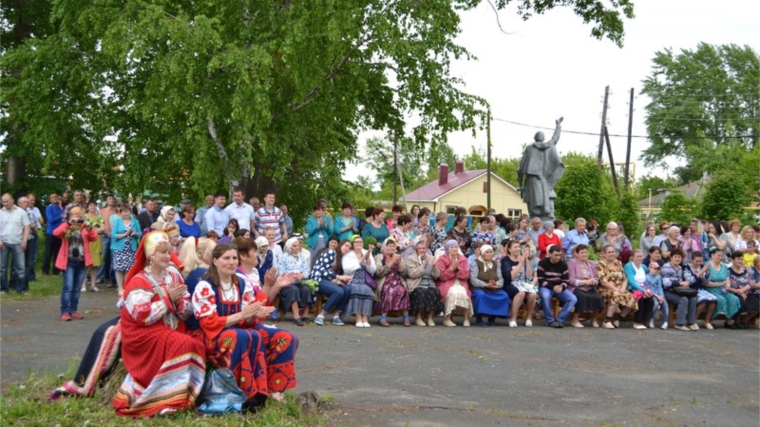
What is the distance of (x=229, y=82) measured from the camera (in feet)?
58.4

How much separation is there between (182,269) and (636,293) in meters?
9.67

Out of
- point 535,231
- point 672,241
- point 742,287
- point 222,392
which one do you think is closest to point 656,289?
point 742,287

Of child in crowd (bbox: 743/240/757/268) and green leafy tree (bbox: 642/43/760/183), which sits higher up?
green leafy tree (bbox: 642/43/760/183)

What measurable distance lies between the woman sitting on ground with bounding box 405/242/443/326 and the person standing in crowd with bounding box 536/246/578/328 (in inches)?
73.9

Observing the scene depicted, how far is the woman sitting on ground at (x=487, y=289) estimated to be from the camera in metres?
13.9

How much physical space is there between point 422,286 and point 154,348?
24.4ft

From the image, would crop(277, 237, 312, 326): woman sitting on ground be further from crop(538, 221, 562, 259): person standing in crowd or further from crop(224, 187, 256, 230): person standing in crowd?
crop(538, 221, 562, 259): person standing in crowd

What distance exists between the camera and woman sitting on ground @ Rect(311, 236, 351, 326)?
517 inches

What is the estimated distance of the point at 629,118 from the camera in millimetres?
42500

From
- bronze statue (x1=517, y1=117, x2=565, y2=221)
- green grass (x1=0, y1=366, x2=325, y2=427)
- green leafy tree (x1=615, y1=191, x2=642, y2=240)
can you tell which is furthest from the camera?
green leafy tree (x1=615, y1=191, x2=642, y2=240)

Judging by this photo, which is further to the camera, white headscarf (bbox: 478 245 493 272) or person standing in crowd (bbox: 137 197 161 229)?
person standing in crowd (bbox: 137 197 161 229)

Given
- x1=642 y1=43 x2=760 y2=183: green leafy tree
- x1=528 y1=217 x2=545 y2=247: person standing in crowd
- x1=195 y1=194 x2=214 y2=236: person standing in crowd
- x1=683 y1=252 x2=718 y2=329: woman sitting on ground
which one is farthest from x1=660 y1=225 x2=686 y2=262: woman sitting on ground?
x1=642 y1=43 x2=760 y2=183: green leafy tree

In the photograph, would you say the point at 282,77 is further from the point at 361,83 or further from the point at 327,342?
the point at 327,342

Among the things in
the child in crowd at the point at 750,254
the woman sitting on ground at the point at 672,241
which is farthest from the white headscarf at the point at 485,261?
the child in crowd at the point at 750,254
